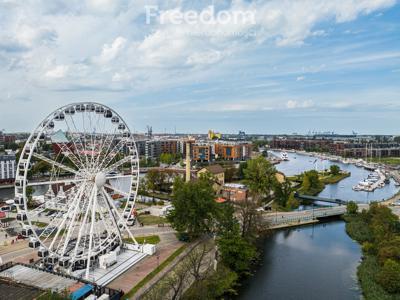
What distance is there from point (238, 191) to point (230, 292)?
2905cm

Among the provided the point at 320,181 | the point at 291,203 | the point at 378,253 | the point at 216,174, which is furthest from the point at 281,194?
the point at 320,181

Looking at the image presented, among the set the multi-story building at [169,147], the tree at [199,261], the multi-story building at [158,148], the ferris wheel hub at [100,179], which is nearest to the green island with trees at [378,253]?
the tree at [199,261]

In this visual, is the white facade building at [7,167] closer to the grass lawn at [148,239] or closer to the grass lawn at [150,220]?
the grass lawn at [150,220]

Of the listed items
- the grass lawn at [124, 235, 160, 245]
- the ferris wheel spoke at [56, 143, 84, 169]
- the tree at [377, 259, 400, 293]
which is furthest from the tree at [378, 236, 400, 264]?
the ferris wheel spoke at [56, 143, 84, 169]

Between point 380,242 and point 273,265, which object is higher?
point 380,242

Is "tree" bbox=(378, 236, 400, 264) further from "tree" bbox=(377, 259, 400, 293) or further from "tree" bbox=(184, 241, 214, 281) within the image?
"tree" bbox=(184, 241, 214, 281)

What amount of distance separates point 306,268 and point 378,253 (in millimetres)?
5897

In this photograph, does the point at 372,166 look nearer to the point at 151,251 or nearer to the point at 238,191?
the point at 238,191

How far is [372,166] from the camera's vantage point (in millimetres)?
110812

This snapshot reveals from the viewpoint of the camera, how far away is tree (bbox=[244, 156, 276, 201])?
2028 inches

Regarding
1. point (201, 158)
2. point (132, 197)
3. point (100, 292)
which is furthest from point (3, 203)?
point (201, 158)

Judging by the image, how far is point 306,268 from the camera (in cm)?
2994

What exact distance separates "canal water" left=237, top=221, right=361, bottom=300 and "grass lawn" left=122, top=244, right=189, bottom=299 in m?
6.14

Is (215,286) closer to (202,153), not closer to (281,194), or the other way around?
(281,194)
